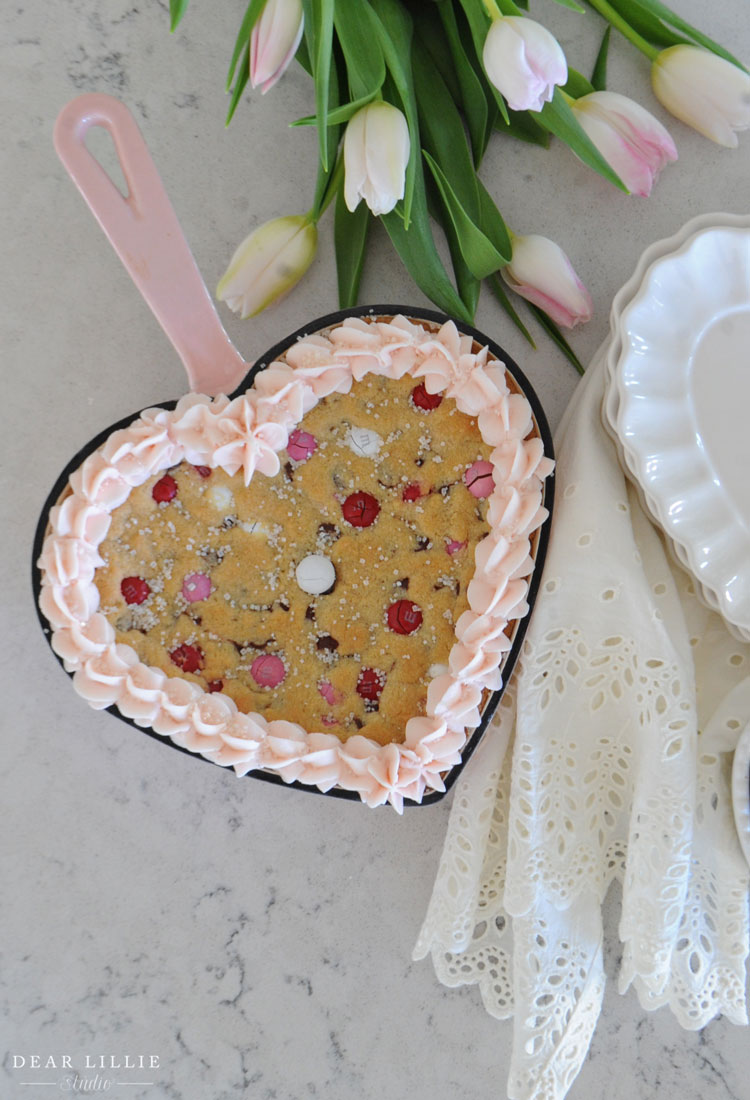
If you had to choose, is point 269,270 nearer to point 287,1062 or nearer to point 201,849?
point 201,849

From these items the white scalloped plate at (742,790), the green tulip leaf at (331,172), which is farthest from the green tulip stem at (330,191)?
the white scalloped plate at (742,790)

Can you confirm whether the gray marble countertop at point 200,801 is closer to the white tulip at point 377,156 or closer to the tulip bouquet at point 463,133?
the tulip bouquet at point 463,133

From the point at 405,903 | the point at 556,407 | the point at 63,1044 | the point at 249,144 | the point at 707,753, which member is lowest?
the point at 63,1044

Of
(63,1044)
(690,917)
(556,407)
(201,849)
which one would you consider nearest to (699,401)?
(556,407)

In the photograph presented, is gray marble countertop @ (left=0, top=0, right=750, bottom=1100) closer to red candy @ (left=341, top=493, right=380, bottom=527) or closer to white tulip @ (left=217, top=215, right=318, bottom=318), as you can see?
white tulip @ (left=217, top=215, right=318, bottom=318)

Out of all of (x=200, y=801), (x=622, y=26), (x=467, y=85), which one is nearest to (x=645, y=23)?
(x=622, y=26)

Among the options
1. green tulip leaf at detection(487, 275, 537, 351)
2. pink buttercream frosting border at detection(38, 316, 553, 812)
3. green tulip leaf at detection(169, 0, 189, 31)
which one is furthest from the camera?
green tulip leaf at detection(487, 275, 537, 351)

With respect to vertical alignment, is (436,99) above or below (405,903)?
above

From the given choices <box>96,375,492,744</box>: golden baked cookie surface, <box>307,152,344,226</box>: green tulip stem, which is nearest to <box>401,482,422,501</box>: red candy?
<box>96,375,492,744</box>: golden baked cookie surface
